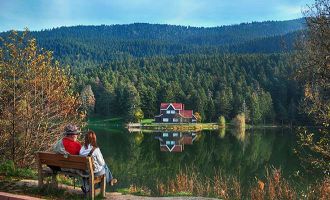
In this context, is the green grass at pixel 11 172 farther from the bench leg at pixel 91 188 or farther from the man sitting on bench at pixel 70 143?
the bench leg at pixel 91 188

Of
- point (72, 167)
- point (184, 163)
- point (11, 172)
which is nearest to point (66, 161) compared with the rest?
point (72, 167)

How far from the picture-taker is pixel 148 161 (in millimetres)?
36656

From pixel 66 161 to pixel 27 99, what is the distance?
15.8ft

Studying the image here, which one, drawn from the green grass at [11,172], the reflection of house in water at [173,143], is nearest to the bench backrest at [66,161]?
the green grass at [11,172]

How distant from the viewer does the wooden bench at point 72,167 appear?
867 centimetres

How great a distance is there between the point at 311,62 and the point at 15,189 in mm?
8094

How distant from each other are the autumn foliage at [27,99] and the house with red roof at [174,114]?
82977mm

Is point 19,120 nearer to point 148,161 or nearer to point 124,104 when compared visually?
point 148,161

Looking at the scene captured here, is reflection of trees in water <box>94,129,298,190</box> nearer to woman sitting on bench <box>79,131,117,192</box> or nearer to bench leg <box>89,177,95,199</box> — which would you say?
woman sitting on bench <box>79,131,117,192</box>

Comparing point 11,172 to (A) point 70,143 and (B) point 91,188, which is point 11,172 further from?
(B) point 91,188

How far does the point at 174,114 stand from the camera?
3841 inches

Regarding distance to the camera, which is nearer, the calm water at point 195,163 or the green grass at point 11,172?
the green grass at point 11,172

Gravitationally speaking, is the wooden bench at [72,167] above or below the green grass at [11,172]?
above

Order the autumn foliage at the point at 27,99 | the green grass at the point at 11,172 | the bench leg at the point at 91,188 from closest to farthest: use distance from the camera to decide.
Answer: the bench leg at the point at 91,188 → the green grass at the point at 11,172 → the autumn foliage at the point at 27,99
